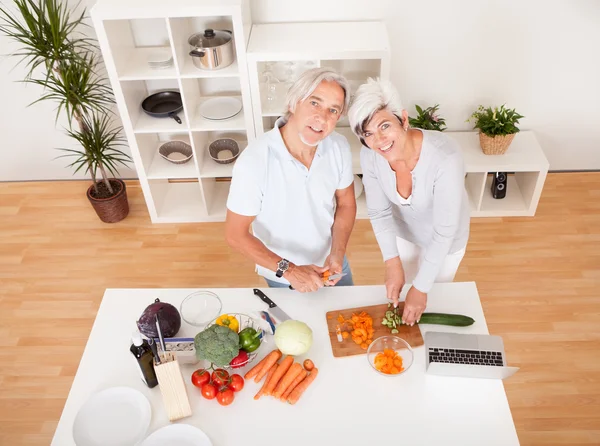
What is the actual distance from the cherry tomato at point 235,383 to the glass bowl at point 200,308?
0.28m

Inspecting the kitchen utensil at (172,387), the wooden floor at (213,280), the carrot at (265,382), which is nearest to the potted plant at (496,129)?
the wooden floor at (213,280)

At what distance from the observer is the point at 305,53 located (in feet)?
10.2

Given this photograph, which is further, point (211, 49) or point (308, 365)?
point (211, 49)

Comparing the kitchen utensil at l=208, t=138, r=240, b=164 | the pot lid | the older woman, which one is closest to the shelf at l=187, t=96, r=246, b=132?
the kitchen utensil at l=208, t=138, r=240, b=164

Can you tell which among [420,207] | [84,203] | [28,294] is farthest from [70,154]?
[420,207]

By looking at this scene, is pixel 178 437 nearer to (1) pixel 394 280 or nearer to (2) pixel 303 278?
(2) pixel 303 278

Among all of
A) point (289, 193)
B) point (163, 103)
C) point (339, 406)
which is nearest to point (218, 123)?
point (163, 103)

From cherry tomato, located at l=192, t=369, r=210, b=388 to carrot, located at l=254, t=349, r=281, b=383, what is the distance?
17 centimetres

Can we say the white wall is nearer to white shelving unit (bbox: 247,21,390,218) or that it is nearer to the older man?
white shelving unit (bbox: 247,21,390,218)

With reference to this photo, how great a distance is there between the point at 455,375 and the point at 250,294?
818 millimetres

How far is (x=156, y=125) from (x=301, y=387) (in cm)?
217

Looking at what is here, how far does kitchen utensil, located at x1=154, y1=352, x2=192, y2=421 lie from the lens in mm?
1743

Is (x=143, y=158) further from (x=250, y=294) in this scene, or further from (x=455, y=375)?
(x=455, y=375)

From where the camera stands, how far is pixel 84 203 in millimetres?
4031
